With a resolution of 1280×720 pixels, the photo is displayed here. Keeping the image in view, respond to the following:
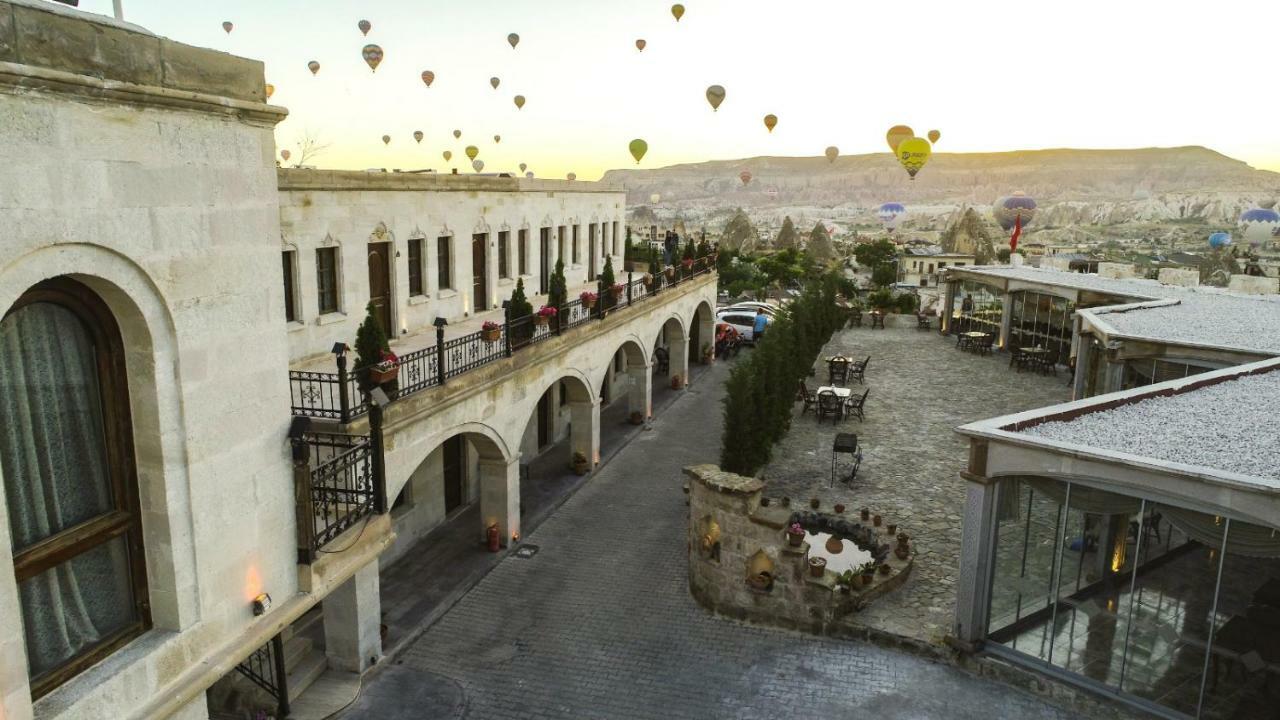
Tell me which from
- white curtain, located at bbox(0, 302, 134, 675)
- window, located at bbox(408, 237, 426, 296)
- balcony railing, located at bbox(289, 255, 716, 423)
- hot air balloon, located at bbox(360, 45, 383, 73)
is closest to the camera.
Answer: white curtain, located at bbox(0, 302, 134, 675)

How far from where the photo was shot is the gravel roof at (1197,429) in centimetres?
1033

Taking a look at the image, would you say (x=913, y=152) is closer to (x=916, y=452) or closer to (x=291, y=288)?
(x=916, y=452)

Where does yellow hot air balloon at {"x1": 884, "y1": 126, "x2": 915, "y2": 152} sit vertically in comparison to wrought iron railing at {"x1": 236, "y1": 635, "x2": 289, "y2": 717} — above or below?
above

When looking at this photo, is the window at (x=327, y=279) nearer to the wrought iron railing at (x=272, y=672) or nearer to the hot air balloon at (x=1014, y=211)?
the wrought iron railing at (x=272, y=672)

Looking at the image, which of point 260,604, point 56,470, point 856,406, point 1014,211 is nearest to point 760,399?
point 856,406

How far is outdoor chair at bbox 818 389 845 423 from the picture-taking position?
25.9 meters

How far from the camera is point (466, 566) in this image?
15.9 m

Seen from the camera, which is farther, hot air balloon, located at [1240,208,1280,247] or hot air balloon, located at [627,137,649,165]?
hot air balloon, located at [1240,208,1280,247]

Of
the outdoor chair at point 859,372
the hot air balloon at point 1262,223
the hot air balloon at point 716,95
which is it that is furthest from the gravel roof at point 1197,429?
the hot air balloon at point 1262,223

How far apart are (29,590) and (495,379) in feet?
33.0

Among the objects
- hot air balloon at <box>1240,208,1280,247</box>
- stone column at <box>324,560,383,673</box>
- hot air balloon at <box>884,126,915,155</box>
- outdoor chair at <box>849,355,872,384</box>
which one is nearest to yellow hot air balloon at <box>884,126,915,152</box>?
hot air balloon at <box>884,126,915,155</box>

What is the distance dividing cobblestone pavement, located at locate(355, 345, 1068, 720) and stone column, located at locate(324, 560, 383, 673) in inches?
20.3

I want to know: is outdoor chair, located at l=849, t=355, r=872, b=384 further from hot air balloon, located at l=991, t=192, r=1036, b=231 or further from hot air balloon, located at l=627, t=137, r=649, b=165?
hot air balloon, located at l=991, t=192, r=1036, b=231

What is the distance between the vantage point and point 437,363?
13.9 metres
